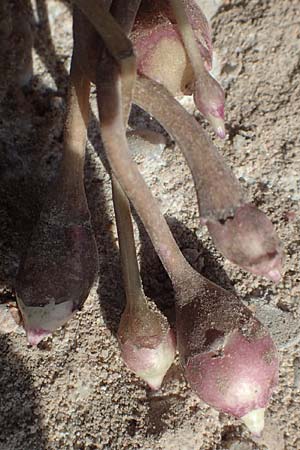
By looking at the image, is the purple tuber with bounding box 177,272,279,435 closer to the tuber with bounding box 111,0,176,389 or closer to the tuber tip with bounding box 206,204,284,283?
the tuber with bounding box 111,0,176,389

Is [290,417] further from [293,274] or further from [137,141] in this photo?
[137,141]

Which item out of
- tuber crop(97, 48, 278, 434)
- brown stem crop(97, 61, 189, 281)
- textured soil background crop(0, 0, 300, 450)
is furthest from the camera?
textured soil background crop(0, 0, 300, 450)

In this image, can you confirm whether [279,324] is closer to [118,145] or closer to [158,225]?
[158,225]

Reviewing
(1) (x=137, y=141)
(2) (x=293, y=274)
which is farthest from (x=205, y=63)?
(2) (x=293, y=274)

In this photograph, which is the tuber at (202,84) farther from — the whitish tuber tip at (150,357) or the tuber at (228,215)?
the whitish tuber tip at (150,357)

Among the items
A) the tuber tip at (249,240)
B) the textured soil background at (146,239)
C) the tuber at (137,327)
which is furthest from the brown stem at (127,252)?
the tuber tip at (249,240)

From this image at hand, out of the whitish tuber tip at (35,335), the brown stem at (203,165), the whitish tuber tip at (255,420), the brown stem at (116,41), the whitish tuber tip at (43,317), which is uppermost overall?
the brown stem at (116,41)

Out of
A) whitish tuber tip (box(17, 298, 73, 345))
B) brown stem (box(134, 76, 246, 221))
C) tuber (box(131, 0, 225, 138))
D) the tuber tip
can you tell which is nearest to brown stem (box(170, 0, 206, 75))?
tuber (box(131, 0, 225, 138))

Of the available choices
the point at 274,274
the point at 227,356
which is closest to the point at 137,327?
the point at 227,356
